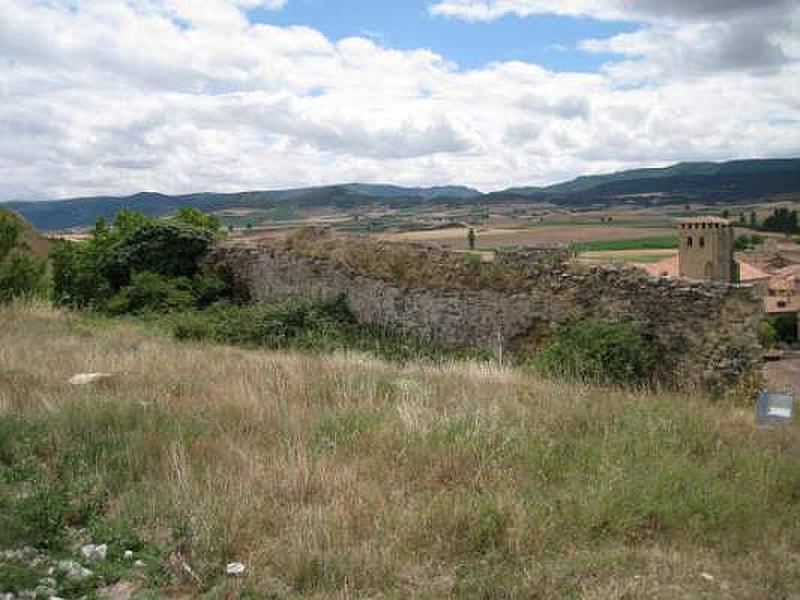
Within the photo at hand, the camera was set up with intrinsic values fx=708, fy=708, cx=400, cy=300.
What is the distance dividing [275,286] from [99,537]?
13.3m

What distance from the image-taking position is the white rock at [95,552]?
3621 millimetres

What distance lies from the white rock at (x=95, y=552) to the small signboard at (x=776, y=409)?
14.5 ft

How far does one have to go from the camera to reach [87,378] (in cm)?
723

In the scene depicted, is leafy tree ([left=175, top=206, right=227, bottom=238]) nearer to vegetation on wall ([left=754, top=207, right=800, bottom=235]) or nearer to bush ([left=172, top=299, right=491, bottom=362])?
bush ([left=172, top=299, right=491, bottom=362])

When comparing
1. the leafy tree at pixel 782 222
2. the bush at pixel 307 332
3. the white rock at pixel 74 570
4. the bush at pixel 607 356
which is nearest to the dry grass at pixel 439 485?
the white rock at pixel 74 570

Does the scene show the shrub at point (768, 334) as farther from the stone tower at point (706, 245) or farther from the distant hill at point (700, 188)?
the distant hill at point (700, 188)

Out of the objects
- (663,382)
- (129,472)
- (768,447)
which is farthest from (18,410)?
(663,382)

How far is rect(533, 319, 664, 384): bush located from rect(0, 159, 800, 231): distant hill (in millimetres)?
56204

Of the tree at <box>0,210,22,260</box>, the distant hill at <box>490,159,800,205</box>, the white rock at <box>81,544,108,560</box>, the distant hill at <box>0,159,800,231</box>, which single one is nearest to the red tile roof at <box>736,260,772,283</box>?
the distant hill at <box>0,159,800,231</box>

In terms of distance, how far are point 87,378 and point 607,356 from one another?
6549 mm

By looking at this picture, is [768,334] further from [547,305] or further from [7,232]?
[7,232]

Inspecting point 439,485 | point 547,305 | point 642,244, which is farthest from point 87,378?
point 642,244

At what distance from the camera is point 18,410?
235 inches

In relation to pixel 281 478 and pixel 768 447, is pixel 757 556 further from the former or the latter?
pixel 281 478
